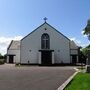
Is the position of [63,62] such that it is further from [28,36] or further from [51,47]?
[28,36]

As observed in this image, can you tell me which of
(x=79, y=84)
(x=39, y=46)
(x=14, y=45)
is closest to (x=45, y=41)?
(x=39, y=46)

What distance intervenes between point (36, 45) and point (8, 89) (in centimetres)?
4727

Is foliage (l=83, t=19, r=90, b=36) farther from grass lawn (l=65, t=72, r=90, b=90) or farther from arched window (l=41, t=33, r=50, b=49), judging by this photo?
grass lawn (l=65, t=72, r=90, b=90)

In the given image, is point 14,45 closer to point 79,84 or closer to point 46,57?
point 46,57

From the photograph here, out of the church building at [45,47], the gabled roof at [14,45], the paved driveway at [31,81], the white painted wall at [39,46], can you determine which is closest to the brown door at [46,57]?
the church building at [45,47]

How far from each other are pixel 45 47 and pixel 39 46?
1344 mm

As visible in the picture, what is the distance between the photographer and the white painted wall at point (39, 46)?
60.0 meters

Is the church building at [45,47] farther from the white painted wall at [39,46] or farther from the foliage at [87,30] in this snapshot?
the foliage at [87,30]

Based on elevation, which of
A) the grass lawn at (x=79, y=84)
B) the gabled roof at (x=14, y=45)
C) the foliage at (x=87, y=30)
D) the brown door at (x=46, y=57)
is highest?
the foliage at (x=87, y=30)

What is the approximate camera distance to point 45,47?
60.3 metres

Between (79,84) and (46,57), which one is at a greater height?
(46,57)

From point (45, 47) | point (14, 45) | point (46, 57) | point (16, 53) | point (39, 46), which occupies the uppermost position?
point (14, 45)

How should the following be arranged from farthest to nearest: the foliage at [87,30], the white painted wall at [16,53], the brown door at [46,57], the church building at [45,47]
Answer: the white painted wall at [16,53] < the church building at [45,47] < the brown door at [46,57] < the foliage at [87,30]

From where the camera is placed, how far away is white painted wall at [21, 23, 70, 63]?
6000cm
